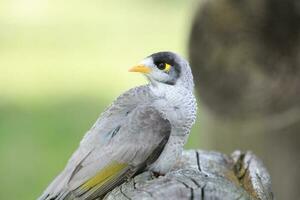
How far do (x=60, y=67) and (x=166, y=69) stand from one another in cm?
941

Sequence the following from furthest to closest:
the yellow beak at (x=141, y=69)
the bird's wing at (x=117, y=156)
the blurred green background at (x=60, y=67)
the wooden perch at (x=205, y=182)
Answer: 1. the blurred green background at (x=60, y=67)
2. the yellow beak at (x=141, y=69)
3. the bird's wing at (x=117, y=156)
4. the wooden perch at (x=205, y=182)

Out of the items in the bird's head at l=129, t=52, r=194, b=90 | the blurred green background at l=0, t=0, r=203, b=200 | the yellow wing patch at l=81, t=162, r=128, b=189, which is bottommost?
the blurred green background at l=0, t=0, r=203, b=200

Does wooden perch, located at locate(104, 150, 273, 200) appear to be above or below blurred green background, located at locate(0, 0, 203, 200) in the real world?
above

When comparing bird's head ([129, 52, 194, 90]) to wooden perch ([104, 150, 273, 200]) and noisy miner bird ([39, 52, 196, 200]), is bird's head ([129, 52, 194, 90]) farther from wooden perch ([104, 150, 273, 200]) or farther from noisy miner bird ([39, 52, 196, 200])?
wooden perch ([104, 150, 273, 200])

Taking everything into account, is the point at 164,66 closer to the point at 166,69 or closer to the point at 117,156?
the point at 166,69

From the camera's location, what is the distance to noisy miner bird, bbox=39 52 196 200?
3826 mm

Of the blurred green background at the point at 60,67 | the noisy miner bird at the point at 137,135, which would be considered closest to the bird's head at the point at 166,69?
the noisy miner bird at the point at 137,135

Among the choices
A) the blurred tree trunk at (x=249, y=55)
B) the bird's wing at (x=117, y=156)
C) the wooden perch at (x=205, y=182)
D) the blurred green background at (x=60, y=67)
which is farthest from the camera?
the blurred green background at (x=60, y=67)

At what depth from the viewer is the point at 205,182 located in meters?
3.29

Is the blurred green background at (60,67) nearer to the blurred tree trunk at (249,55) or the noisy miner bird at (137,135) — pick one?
the blurred tree trunk at (249,55)

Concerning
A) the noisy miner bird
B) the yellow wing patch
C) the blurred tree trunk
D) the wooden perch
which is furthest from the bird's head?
the blurred tree trunk

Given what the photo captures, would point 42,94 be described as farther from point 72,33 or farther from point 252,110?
point 252,110

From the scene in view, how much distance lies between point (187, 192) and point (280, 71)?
275 cm

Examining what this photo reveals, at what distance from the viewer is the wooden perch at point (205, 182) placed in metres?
3.20
